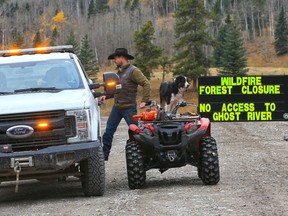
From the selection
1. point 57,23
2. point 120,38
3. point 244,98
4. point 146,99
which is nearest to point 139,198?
point 146,99

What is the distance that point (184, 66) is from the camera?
242ft

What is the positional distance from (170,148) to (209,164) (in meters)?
0.58

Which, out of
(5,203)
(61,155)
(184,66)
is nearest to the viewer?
(61,155)

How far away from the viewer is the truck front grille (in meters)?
8.73

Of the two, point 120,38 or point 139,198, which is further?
point 120,38

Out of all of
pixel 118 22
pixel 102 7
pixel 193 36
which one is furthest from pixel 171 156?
pixel 102 7

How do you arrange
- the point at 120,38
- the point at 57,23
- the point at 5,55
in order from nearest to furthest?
1. the point at 5,55
2. the point at 120,38
3. the point at 57,23

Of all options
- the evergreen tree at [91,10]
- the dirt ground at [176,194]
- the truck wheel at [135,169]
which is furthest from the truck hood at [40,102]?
the evergreen tree at [91,10]

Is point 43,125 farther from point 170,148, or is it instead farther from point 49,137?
point 170,148

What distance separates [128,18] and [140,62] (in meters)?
69.6

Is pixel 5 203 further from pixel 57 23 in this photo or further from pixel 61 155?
pixel 57 23

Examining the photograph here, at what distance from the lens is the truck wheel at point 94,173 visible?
9.08 metres

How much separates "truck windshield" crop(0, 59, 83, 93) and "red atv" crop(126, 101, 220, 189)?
1161 mm

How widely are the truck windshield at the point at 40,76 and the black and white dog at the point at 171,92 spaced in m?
4.25
